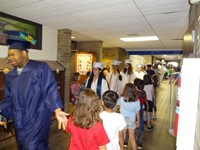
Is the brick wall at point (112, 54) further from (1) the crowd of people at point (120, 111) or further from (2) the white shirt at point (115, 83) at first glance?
(2) the white shirt at point (115, 83)

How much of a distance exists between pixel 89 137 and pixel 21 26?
123 inches

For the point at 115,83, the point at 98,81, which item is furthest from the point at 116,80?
the point at 98,81

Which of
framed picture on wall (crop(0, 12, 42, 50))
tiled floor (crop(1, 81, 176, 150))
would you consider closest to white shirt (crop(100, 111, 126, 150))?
tiled floor (crop(1, 81, 176, 150))

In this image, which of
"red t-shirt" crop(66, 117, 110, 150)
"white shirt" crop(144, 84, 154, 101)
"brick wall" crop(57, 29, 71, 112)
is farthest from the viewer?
"brick wall" crop(57, 29, 71, 112)

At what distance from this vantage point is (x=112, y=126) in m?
1.83

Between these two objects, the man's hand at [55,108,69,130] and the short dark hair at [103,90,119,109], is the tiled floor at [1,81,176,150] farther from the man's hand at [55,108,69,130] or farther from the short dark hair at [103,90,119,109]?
the man's hand at [55,108,69,130]

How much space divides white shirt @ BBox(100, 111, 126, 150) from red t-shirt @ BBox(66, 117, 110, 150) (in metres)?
0.32

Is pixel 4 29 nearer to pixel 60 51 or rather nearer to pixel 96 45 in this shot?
pixel 60 51

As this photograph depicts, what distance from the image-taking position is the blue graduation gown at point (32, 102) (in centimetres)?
176

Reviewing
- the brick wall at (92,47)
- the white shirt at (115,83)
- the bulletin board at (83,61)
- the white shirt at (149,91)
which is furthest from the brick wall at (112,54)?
the white shirt at (149,91)

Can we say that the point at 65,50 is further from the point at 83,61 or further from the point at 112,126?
the point at 112,126

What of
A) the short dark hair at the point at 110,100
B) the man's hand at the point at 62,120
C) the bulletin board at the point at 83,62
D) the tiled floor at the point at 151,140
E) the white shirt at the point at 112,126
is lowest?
the tiled floor at the point at 151,140

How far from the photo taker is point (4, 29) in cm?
331

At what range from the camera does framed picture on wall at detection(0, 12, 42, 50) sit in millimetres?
3281
